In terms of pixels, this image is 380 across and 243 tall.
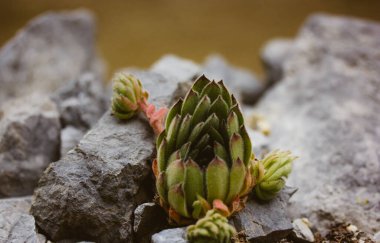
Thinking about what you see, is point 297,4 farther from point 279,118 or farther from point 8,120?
point 8,120

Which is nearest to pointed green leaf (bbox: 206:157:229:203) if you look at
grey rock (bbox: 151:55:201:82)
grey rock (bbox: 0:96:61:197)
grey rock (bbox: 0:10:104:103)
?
grey rock (bbox: 151:55:201:82)

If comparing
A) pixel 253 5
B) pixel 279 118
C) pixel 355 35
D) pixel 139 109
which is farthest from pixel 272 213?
pixel 253 5

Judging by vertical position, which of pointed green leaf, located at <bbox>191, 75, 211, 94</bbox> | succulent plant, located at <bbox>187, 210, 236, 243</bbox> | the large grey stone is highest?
pointed green leaf, located at <bbox>191, 75, 211, 94</bbox>

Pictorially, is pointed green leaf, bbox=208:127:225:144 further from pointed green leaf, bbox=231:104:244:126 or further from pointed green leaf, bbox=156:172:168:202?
pointed green leaf, bbox=156:172:168:202

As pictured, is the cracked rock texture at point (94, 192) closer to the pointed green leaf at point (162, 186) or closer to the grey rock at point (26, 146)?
the pointed green leaf at point (162, 186)

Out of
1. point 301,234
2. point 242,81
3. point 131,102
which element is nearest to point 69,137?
point 131,102

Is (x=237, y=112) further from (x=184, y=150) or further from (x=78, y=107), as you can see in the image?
(x=78, y=107)
